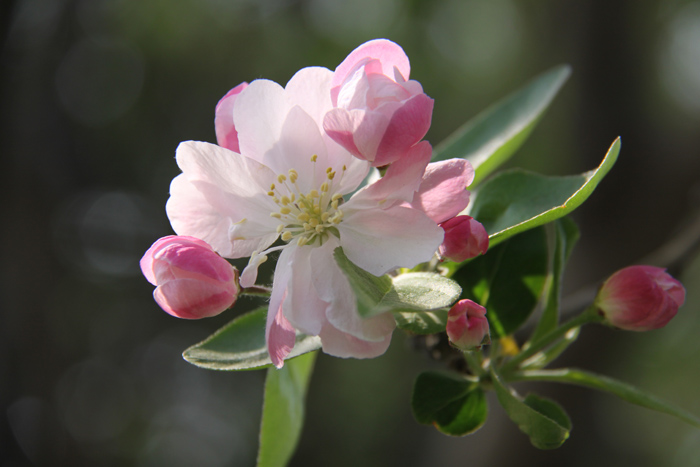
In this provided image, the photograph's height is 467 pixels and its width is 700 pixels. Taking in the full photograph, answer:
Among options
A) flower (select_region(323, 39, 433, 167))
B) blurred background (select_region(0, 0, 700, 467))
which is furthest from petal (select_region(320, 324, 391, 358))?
blurred background (select_region(0, 0, 700, 467))

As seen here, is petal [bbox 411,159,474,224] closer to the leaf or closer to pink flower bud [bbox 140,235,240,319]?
the leaf

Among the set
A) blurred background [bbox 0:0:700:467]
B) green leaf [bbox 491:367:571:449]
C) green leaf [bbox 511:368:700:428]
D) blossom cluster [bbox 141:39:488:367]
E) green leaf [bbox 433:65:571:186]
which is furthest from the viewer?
blurred background [bbox 0:0:700:467]

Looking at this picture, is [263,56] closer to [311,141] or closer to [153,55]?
[153,55]

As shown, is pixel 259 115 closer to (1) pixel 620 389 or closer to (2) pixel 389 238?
(2) pixel 389 238

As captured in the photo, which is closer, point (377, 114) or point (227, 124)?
point (377, 114)

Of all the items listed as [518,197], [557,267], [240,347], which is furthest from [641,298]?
[240,347]

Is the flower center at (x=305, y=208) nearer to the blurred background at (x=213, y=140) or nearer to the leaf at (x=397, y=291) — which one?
the leaf at (x=397, y=291)

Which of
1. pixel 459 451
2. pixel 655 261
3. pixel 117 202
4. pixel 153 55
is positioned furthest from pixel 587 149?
pixel 117 202
